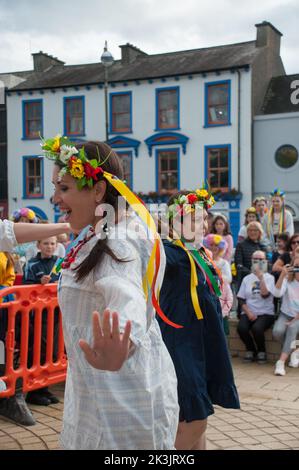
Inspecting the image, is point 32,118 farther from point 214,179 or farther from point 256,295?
point 256,295

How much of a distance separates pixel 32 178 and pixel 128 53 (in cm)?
732

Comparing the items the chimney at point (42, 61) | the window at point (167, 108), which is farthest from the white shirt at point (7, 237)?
the chimney at point (42, 61)

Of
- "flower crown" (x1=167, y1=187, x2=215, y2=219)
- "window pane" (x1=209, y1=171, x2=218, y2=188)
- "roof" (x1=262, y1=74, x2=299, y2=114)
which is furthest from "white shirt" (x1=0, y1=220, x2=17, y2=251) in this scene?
"roof" (x1=262, y1=74, x2=299, y2=114)

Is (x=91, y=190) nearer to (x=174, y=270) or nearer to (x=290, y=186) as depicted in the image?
(x=174, y=270)

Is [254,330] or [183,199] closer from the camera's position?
[183,199]

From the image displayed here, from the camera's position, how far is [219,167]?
2380 centimetres

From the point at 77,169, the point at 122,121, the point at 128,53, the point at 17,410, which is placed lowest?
the point at 17,410

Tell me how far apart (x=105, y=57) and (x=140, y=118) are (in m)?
8.44

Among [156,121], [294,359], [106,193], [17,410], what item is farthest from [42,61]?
[106,193]

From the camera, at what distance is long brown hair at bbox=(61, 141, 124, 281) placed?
197cm

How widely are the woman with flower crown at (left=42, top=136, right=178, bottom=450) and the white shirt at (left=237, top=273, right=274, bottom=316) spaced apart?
563 cm

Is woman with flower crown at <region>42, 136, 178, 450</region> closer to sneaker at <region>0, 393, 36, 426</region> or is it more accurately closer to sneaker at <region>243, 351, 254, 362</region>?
sneaker at <region>0, 393, 36, 426</region>

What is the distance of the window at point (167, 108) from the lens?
81.0 ft

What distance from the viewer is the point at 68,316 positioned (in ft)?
6.64
